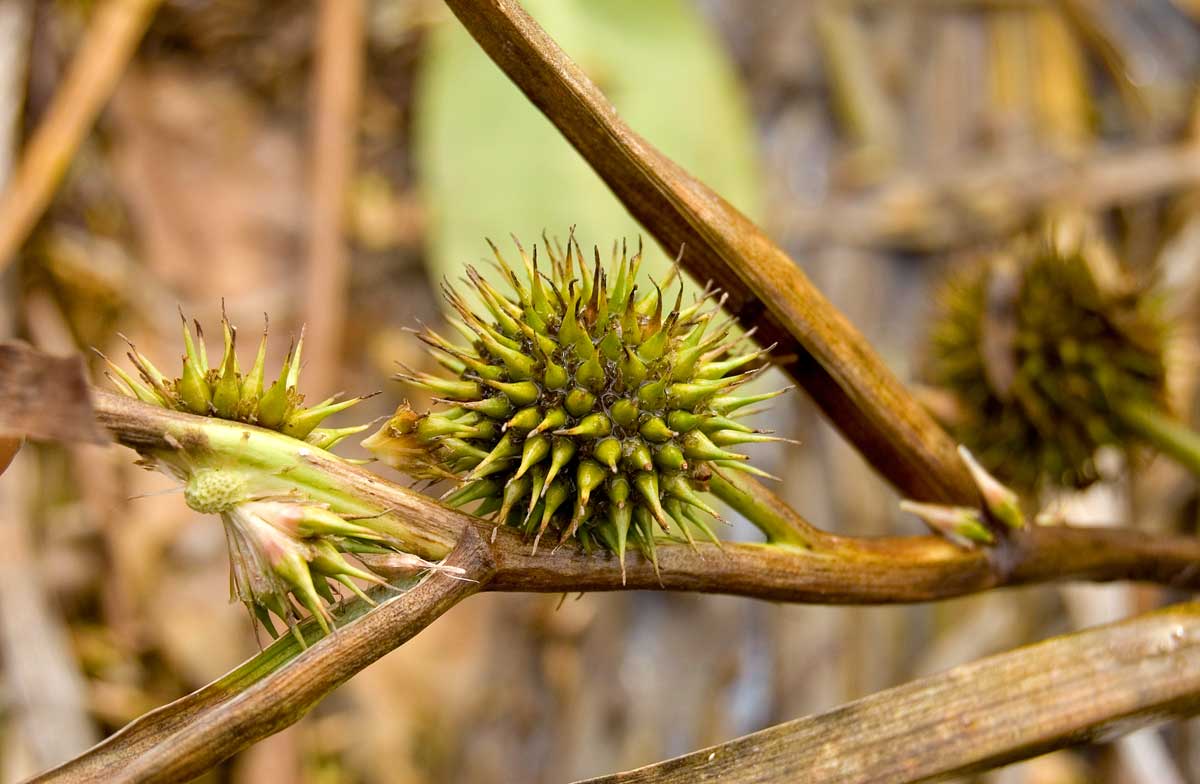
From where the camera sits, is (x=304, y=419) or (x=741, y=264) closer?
(x=304, y=419)

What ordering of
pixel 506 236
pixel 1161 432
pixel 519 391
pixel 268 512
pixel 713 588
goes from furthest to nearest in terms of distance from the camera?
pixel 506 236, pixel 1161 432, pixel 713 588, pixel 519 391, pixel 268 512

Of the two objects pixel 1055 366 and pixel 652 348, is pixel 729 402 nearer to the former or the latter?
pixel 652 348

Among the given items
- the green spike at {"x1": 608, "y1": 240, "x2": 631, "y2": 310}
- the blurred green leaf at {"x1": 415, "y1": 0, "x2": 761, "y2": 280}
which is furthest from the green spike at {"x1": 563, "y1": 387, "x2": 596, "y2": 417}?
the blurred green leaf at {"x1": 415, "y1": 0, "x2": 761, "y2": 280}

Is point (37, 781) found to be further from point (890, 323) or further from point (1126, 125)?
point (1126, 125)

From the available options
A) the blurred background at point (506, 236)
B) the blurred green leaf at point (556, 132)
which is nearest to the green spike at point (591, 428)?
the blurred background at point (506, 236)

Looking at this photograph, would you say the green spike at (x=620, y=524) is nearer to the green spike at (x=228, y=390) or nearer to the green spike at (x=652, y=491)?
the green spike at (x=652, y=491)

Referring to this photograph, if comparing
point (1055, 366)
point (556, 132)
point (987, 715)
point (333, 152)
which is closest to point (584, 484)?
point (987, 715)
